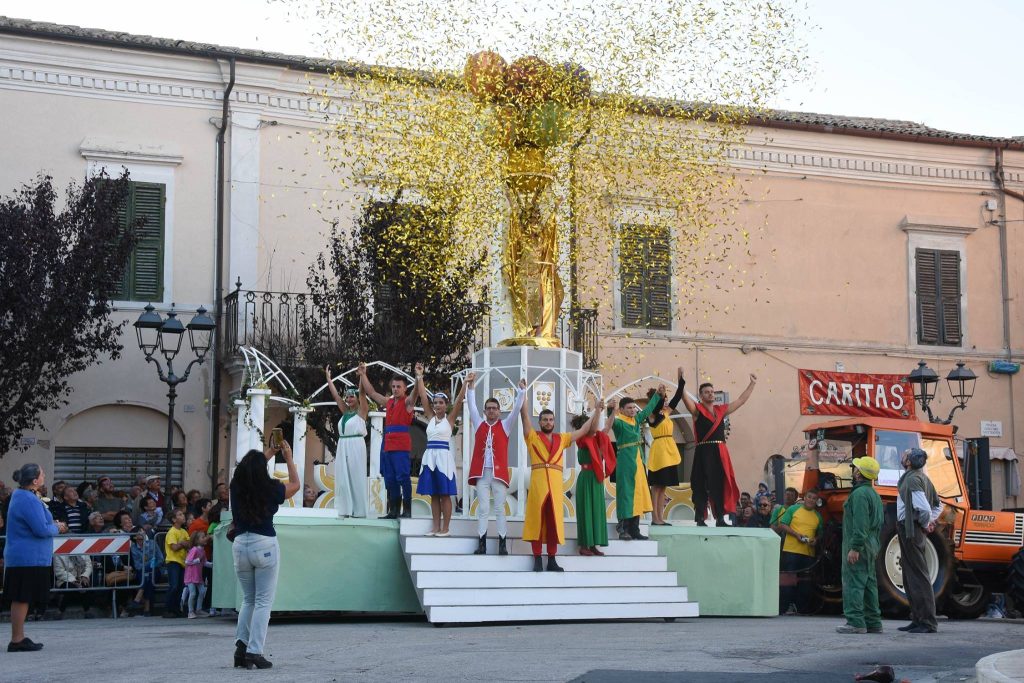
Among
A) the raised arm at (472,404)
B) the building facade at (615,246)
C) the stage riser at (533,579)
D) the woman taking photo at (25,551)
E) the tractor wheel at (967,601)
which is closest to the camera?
the woman taking photo at (25,551)

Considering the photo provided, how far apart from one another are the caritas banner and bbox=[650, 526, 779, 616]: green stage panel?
11.0m

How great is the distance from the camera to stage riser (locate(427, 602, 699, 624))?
13.5m

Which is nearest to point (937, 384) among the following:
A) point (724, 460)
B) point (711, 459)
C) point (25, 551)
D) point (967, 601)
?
point (967, 601)

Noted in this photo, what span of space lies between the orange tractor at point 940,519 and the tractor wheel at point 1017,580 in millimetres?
11

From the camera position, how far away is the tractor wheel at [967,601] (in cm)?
1680

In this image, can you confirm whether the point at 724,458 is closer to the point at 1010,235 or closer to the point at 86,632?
the point at 86,632

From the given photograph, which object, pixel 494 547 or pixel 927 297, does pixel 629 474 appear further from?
pixel 927 297

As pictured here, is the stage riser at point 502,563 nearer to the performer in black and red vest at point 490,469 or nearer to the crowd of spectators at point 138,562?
the performer in black and red vest at point 490,469

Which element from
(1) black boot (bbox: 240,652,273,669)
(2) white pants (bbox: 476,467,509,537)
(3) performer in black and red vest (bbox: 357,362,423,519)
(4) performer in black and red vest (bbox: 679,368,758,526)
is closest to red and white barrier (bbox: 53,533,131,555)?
(3) performer in black and red vest (bbox: 357,362,423,519)

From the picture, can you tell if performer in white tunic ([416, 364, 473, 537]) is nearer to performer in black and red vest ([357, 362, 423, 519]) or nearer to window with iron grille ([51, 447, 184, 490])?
performer in black and red vest ([357, 362, 423, 519])

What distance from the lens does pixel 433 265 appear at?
851 inches

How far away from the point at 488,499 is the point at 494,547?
24.5 inches

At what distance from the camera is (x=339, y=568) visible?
14359mm

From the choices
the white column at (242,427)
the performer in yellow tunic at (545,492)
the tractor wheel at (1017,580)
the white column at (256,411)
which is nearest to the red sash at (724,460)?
the performer in yellow tunic at (545,492)
